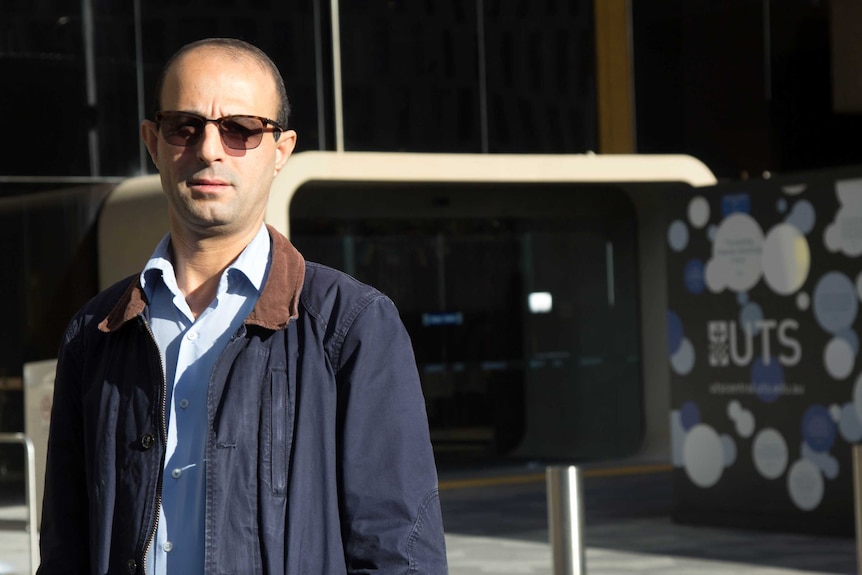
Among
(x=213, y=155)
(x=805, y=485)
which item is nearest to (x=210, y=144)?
(x=213, y=155)

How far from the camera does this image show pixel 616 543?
11750 millimetres

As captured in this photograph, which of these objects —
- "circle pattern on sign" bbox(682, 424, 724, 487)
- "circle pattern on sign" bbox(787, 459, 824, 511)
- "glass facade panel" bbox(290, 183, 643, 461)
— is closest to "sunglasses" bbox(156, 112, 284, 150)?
"circle pattern on sign" bbox(787, 459, 824, 511)

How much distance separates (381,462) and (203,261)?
18.0 inches

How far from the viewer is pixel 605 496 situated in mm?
15531

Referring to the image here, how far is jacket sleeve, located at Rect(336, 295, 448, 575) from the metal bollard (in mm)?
3640

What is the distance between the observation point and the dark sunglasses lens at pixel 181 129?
8.82 feet

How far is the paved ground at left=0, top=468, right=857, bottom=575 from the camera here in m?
10.1

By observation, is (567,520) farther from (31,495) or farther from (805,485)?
(805,485)

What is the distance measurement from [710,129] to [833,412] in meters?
9.41

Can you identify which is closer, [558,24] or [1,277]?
[1,277]

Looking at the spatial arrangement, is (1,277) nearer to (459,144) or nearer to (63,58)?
(63,58)

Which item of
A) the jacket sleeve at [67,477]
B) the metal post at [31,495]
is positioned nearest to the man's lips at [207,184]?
the jacket sleeve at [67,477]

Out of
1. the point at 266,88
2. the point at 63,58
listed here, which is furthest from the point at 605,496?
the point at 266,88

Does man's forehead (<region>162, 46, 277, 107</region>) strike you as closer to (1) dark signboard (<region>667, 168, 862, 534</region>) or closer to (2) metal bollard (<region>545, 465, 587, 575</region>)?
(2) metal bollard (<region>545, 465, 587, 575</region>)
